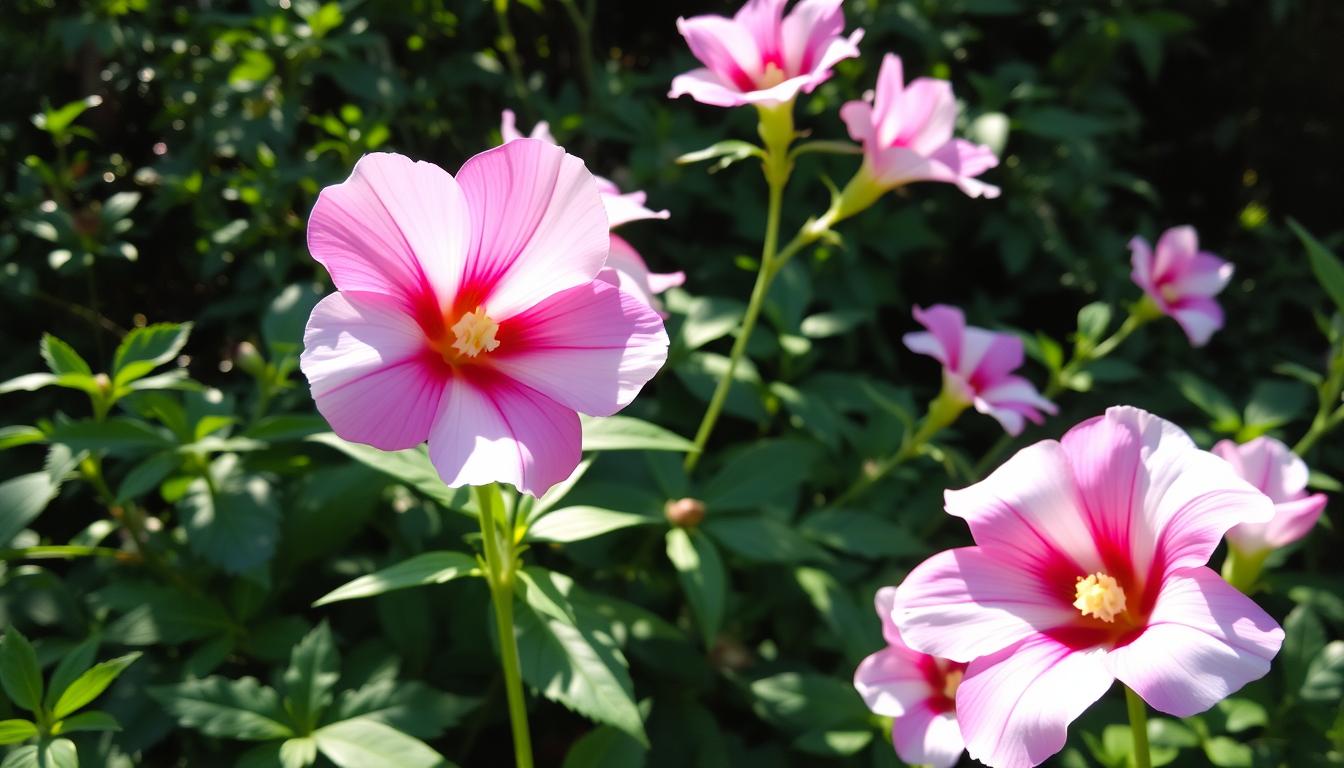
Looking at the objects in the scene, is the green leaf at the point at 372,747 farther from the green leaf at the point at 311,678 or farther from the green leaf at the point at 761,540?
Answer: the green leaf at the point at 761,540

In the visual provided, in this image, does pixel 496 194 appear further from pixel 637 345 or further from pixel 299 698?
pixel 299 698

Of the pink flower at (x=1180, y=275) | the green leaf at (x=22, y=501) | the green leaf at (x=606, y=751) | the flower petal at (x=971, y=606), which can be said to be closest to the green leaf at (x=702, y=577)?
the green leaf at (x=606, y=751)

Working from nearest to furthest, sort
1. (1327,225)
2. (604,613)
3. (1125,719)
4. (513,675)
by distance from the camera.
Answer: (513,675)
(604,613)
(1125,719)
(1327,225)

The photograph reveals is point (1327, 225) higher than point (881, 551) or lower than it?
lower

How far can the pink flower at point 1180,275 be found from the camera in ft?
5.33

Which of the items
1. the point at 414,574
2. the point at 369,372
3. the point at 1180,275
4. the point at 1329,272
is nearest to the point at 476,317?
the point at 369,372

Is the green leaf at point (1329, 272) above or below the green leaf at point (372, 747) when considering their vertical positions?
above

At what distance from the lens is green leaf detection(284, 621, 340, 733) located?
104cm

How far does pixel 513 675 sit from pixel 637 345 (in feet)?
1.17

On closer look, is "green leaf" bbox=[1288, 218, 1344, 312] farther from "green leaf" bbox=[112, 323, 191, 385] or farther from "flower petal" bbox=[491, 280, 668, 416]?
"green leaf" bbox=[112, 323, 191, 385]

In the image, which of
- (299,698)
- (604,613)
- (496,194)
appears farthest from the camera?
(604,613)

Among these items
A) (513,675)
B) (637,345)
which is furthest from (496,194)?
(513,675)

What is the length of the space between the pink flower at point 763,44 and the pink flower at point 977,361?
0.42 meters

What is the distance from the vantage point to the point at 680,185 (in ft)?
6.23
